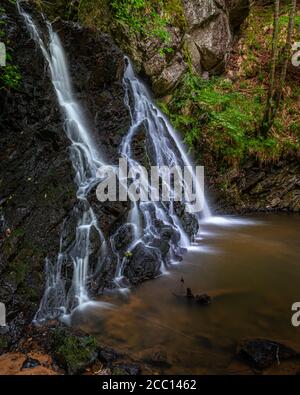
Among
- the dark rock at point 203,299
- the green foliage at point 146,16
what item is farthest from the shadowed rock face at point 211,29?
the dark rock at point 203,299

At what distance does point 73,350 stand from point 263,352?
2011 mm

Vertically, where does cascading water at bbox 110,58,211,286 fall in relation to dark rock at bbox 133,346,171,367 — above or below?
above

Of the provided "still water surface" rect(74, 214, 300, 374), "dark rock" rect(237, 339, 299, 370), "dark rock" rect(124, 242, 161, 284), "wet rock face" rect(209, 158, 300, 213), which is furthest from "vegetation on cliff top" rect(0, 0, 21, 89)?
"wet rock face" rect(209, 158, 300, 213)

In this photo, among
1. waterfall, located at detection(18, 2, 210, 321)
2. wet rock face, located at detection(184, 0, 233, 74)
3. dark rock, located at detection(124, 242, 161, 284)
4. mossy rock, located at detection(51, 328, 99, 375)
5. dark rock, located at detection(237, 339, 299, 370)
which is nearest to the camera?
mossy rock, located at detection(51, 328, 99, 375)

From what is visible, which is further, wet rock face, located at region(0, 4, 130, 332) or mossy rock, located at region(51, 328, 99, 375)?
wet rock face, located at region(0, 4, 130, 332)

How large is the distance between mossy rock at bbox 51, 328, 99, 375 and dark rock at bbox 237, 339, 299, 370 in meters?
1.60

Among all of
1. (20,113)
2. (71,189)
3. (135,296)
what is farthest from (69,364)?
(20,113)

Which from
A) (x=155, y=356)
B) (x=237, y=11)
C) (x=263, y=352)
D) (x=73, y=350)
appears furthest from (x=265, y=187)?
(x=73, y=350)

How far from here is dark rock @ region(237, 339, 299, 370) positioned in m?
3.46

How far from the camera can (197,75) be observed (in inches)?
435

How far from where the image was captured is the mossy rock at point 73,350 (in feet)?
11.0

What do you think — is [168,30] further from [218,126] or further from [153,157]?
[153,157]

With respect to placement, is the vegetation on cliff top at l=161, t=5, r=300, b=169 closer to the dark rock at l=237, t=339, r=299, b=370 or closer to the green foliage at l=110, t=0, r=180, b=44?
the green foliage at l=110, t=0, r=180, b=44

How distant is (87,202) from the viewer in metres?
5.40
